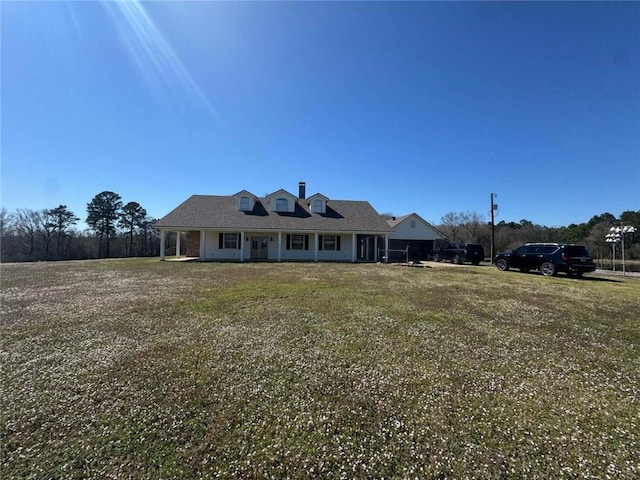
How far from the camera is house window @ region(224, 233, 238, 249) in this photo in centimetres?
2177

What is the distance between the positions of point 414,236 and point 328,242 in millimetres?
10590

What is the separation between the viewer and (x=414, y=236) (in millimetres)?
28578

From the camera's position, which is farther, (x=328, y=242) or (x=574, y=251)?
(x=328, y=242)

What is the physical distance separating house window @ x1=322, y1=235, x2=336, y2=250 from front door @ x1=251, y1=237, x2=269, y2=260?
15.2ft

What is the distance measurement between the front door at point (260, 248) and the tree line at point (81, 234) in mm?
29788

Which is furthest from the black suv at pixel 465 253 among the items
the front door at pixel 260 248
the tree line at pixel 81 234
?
the tree line at pixel 81 234

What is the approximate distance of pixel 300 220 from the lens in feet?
74.5

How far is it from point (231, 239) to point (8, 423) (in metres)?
19.3

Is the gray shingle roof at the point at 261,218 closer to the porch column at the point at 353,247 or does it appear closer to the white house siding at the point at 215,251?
the porch column at the point at 353,247

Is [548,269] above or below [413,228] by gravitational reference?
below

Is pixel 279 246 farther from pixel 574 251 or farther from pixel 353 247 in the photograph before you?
pixel 574 251

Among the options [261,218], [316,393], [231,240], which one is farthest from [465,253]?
[316,393]

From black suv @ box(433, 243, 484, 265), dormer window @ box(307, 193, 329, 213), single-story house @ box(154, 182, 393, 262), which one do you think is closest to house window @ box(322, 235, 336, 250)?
single-story house @ box(154, 182, 393, 262)

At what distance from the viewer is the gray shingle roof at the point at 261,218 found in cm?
2077
